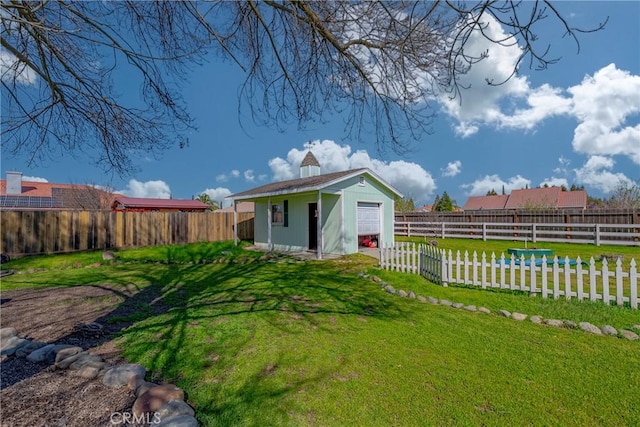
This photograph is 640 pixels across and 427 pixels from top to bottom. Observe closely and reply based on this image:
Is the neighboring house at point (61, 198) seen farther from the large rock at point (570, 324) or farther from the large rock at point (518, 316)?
the large rock at point (570, 324)

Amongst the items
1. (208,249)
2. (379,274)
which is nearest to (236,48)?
(379,274)

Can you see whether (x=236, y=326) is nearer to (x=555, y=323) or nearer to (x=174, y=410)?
(x=174, y=410)

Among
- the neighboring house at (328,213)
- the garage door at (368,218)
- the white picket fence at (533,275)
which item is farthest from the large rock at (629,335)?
the garage door at (368,218)

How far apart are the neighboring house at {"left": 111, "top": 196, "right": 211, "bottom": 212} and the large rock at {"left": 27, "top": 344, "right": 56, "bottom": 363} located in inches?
1182

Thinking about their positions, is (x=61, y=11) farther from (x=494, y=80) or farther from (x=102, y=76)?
(x=494, y=80)

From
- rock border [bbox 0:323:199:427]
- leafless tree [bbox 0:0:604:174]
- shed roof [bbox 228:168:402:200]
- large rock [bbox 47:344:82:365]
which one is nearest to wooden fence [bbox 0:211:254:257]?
shed roof [bbox 228:168:402:200]

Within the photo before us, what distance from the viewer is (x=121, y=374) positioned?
9.49 ft

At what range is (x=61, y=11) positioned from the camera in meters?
3.94

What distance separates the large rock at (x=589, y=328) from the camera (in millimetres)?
4098

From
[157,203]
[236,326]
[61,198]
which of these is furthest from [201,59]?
[61,198]

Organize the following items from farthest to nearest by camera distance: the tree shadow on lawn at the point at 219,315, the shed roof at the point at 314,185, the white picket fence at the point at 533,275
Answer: the shed roof at the point at 314,185, the white picket fence at the point at 533,275, the tree shadow on lawn at the point at 219,315

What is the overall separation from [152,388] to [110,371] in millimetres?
677

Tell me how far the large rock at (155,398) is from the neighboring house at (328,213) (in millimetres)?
9065

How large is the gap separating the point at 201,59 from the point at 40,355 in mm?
4019
